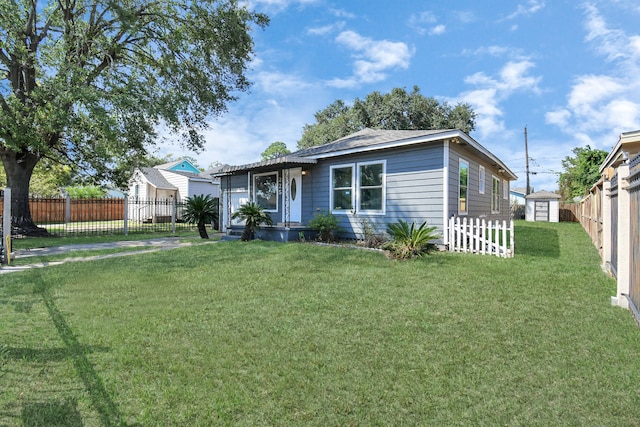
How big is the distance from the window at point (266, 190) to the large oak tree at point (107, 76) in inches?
158

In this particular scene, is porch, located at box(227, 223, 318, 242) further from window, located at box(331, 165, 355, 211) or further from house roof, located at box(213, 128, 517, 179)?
house roof, located at box(213, 128, 517, 179)

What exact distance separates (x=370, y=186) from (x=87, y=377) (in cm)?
817

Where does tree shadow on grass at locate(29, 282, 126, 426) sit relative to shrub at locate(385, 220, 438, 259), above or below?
below

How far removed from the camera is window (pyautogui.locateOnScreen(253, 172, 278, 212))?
1204 cm

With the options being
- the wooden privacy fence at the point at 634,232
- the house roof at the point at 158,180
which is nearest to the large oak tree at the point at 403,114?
the house roof at the point at 158,180

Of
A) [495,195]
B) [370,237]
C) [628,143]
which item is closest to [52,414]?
[370,237]

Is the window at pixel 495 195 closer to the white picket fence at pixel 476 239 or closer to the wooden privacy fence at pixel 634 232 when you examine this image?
the white picket fence at pixel 476 239

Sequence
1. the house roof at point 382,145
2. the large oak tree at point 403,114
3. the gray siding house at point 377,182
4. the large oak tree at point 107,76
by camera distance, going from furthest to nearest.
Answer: the large oak tree at point 403,114
the large oak tree at point 107,76
the gray siding house at point 377,182
the house roof at point 382,145

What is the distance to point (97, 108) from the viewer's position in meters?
11.0

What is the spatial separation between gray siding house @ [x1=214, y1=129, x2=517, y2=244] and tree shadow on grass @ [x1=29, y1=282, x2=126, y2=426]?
23.0ft

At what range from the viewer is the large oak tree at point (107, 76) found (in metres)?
11.3

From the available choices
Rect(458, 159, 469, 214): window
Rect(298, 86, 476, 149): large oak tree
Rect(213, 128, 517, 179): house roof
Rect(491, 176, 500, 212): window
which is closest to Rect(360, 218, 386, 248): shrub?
Rect(213, 128, 517, 179): house roof

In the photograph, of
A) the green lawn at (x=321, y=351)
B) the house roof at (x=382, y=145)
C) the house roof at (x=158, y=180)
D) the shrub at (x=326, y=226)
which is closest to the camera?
the green lawn at (x=321, y=351)

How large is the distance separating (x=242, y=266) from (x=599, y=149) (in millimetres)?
27701
